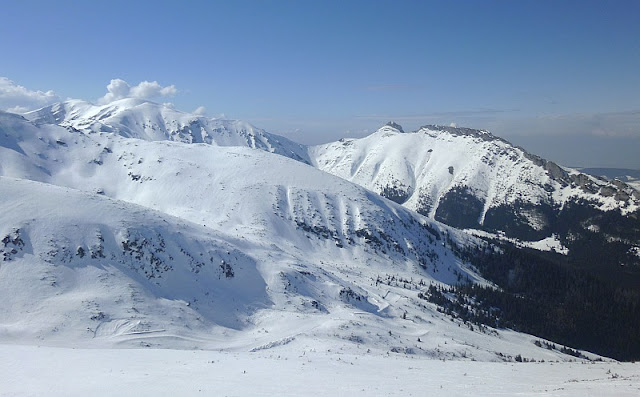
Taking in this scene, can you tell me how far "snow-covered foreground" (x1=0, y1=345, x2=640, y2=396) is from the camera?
27.0 meters

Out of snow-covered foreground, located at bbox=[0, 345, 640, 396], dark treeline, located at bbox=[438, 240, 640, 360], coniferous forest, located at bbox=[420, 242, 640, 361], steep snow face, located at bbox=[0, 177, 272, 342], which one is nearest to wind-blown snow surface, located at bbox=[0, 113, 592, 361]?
steep snow face, located at bbox=[0, 177, 272, 342]

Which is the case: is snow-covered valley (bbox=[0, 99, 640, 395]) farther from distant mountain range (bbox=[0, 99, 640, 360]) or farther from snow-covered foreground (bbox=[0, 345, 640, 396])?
distant mountain range (bbox=[0, 99, 640, 360])

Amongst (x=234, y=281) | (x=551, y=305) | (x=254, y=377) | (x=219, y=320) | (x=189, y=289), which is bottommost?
(x=551, y=305)

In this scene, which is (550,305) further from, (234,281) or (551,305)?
(234,281)

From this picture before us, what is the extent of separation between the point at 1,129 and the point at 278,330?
8034 inches

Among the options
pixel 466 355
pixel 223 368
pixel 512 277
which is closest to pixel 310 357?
pixel 223 368

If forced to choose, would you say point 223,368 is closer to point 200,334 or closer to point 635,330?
point 200,334

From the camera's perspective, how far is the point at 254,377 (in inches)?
1237

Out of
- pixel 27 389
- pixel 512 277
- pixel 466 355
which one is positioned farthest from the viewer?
pixel 512 277

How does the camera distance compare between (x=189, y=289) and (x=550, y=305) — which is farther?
(x=550, y=305)

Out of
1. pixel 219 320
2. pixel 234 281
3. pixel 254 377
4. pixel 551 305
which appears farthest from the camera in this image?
pixel 551 305

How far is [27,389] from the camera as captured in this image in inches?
1048

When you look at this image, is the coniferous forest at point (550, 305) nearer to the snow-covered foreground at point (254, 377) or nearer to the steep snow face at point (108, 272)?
the steep snow face at point (108, 272)

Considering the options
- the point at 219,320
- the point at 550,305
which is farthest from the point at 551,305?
the point at 219,320
